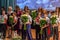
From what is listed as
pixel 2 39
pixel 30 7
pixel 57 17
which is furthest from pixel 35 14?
pixel 2 39

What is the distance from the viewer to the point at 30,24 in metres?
2.05

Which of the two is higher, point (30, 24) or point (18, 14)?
point (18, 14)

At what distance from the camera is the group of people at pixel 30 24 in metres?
2.04

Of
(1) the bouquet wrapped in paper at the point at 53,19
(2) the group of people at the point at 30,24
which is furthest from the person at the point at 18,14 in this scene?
(1) the bouquet wrapped in paper at the point at 53,19

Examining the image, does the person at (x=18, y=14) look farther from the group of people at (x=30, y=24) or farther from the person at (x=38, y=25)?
the person at (x=38, y=25)

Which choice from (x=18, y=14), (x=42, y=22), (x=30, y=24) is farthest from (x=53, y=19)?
(x=18, y=14)

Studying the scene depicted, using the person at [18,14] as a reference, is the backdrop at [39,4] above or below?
above

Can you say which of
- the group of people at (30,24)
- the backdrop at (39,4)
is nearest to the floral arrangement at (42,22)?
the group of people at (30,24)

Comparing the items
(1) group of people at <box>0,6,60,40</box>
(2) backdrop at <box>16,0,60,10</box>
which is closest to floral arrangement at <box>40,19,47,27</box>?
(1) group of people at <box>0,6,60,40</box>

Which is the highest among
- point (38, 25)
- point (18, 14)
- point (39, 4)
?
point (39, 4)

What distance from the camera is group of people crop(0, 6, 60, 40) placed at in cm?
204

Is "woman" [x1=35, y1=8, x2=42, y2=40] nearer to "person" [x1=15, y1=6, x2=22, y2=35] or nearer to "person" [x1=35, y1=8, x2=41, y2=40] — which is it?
"person" [x1=35, y1=8, x2=41, y2=40]

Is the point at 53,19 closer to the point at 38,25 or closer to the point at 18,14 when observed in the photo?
the point at 38,25

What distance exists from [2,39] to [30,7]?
1.47ft
